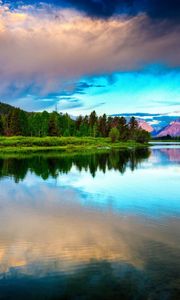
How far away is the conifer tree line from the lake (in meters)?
113

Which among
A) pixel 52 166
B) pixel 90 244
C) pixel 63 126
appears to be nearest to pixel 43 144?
pixel 63 126

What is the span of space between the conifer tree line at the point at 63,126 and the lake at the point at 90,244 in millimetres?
113355

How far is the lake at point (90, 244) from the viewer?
10.2 metres

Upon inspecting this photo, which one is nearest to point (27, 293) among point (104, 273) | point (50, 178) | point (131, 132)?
point (104, 273)

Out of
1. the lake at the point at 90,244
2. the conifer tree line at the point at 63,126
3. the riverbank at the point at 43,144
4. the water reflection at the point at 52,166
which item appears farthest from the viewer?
the conifer tree line at the point at 63,126

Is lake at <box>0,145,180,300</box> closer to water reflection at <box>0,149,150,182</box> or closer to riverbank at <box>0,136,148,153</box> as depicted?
water reflection at <box>0,149,150,182</box>

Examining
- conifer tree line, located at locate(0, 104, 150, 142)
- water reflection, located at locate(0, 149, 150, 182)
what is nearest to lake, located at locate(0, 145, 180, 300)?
water reflection, located at locate(0, 149, 150, 182)

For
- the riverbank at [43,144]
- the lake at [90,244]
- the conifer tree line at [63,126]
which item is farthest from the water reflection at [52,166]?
the conifer tree line at [63,126]

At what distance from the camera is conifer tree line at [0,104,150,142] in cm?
14025

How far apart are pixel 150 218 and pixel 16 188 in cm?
1493

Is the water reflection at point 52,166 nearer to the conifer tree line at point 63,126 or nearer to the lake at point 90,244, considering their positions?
the lake at point 90,244

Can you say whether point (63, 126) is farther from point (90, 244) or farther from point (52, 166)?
point (90, 244)

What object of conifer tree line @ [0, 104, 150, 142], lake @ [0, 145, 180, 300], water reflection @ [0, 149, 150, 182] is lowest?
lake @ [0, 145, 180, 300]

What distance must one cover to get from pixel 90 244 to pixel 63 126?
151330 mm
